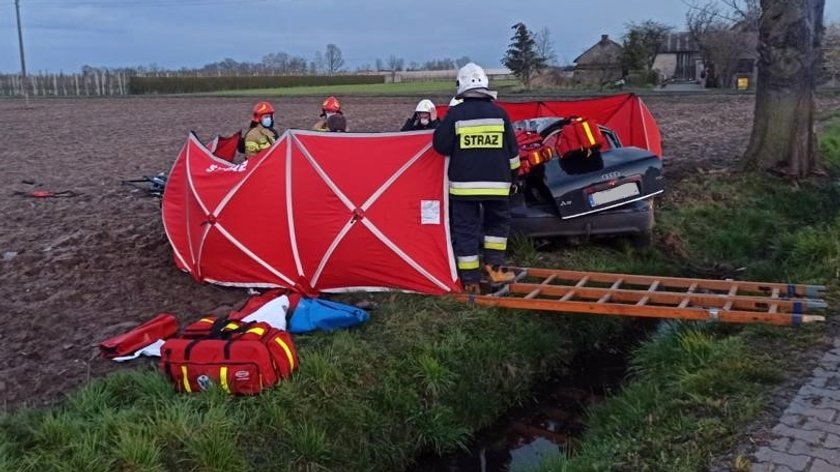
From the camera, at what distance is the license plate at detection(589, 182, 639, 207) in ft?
26.2

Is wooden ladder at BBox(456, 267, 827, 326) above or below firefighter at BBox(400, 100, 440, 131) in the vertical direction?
below

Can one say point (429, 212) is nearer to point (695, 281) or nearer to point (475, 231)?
point (475, 231)

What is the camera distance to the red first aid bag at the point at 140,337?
5.88 meters

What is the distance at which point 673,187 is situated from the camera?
464 inches

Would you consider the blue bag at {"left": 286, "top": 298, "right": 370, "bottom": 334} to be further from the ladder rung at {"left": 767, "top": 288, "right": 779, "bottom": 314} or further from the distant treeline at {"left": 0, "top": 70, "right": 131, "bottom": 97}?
the distant treeline at {"left": 0, "top": 70, "right": 131, "bottom": 97}

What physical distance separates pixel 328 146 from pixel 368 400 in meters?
2.55

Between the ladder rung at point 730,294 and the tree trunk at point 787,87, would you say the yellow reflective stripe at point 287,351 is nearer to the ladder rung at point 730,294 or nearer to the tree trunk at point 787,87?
the ladder rung at point 730,294

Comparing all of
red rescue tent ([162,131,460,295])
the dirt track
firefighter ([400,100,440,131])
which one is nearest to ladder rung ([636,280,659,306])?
red rescue tent ([162,131,460,295])

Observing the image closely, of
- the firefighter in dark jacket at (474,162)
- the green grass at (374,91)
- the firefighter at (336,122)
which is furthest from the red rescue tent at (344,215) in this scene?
the green grass at (374,91)

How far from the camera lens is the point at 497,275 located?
7.22 metres

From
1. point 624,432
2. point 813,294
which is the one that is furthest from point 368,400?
point 813,294

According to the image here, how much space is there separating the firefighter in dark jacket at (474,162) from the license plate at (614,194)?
3.95 ft

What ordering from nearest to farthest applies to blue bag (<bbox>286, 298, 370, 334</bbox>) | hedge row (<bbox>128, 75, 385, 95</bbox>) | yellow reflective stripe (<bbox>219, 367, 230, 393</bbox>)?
yellow reflective stripe (<bbox>219, 367, 230, 393</bbox>)
blue bag (<bbox>286, 298, 370, 334</bbox>)
hedge row (<bbox>128, 75, 385, 95</bbox>)

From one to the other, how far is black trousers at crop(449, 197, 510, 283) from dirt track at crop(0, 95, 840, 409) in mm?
2011
